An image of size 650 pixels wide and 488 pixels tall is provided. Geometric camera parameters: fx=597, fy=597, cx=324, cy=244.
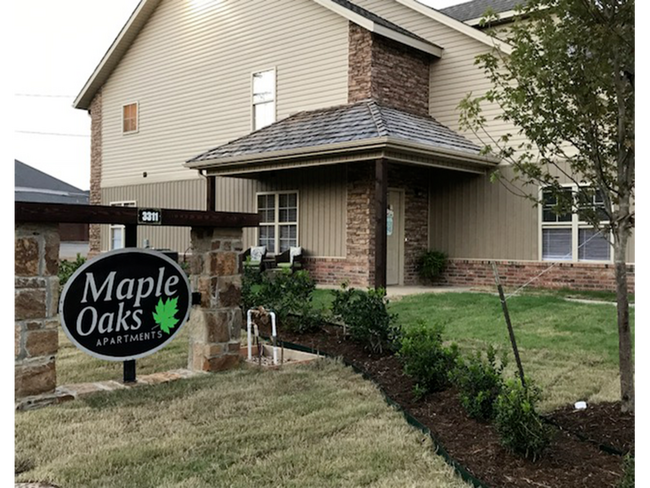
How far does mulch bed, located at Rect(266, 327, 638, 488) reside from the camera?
329cm

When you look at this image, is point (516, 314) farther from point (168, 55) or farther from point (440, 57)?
point (168, 55)

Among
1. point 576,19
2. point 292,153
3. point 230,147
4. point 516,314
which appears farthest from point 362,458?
point 230,147

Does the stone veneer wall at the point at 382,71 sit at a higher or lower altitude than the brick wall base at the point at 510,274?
higher

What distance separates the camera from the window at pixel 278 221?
14.6 m

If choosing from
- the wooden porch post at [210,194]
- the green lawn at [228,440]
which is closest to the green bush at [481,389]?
the green lawn at [228,440]

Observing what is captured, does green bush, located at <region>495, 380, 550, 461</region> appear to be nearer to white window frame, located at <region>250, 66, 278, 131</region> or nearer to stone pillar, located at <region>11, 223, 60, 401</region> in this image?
stone pillar, located at <region>11, 223, 60, 401</region>

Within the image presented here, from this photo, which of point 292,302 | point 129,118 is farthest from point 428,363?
point 129,118

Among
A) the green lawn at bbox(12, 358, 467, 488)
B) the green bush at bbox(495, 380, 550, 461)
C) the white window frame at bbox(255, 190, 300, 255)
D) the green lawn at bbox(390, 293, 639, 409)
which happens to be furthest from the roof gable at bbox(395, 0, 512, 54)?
the green bush at bbox(495, 380, 550, 461)

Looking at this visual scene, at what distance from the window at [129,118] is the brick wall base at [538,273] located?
11.0 metres

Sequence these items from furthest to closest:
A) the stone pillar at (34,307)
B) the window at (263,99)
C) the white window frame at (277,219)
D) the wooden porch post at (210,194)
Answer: the window at (263,99)
the white window frame at (277,219)
the wooden porch post at (210,194)
the stone pillar at (34,307)

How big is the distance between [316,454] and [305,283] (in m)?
3.87

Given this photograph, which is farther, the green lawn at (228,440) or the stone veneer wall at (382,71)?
the stone veneer wall at (382,71)

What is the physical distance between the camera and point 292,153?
1192cm

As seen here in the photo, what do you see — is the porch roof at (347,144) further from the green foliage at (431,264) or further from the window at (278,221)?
the green foliage at (431,264)
